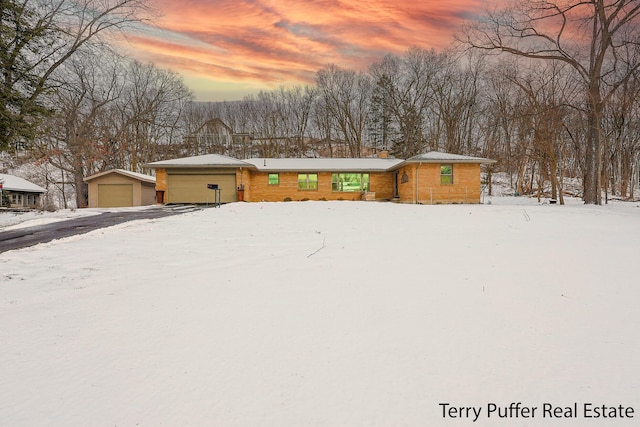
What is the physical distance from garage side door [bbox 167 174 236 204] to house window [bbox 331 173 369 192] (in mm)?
7323

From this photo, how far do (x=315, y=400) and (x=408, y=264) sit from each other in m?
3.52

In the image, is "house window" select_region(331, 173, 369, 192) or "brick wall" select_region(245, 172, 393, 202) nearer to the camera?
"brick wall" select_region(245, 172, 393, 202)

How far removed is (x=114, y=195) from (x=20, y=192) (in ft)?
59.1

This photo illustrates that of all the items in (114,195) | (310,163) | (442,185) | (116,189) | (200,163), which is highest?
(310,163)

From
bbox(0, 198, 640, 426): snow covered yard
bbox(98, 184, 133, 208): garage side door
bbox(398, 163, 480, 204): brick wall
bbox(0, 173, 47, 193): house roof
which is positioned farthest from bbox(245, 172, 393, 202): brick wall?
bbox(0, 173, 47, 193): house roof

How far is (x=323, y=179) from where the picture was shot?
916 inches

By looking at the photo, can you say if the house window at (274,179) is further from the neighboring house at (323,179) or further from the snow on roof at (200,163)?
the snow on roof at (200,163)

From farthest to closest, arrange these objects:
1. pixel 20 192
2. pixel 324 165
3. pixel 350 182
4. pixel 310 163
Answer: pixel 20 192 < pixel 310 163 < pixel 324 165 < pixel 350 182

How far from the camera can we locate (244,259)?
18.1 ft

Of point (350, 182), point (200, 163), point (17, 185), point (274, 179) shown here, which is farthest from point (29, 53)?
point (17, 185)

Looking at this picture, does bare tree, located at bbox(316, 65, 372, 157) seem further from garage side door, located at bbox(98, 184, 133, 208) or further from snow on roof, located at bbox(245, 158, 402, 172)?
garage side door, located at bbox(98, 184, 133, 208)

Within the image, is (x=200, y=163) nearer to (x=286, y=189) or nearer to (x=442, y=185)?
(x=286, y=189)

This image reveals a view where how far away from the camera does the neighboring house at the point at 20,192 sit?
29.4m

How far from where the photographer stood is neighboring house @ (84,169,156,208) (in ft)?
71.9
